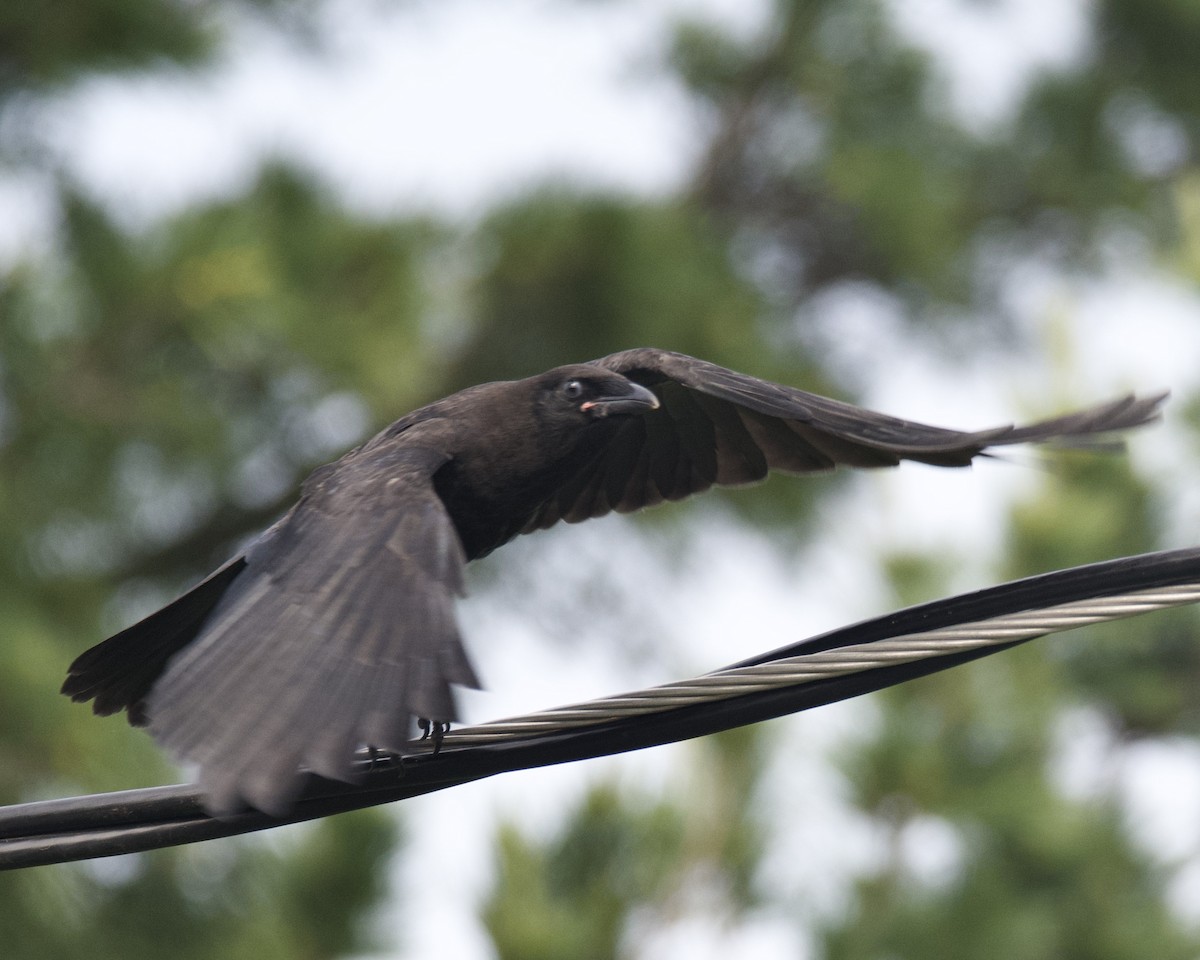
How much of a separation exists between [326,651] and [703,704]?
1.95ft

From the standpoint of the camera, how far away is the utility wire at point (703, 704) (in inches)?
83.7

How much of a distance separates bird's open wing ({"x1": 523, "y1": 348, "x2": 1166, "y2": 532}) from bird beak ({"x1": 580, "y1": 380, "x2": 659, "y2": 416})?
0.08 meters

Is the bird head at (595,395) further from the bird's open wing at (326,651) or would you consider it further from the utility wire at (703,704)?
the utility wire at (703,704)

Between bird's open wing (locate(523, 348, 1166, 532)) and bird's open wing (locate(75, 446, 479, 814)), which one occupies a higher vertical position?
bird's open wing (locate(523, 348, 1166, 532))

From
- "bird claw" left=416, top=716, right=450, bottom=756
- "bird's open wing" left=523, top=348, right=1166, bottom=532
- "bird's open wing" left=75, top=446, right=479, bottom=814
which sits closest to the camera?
"bird's open wing" left=75, top=446, right=479, bottom=814

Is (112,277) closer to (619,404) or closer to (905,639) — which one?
(619,404)

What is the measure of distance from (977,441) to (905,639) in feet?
2.83

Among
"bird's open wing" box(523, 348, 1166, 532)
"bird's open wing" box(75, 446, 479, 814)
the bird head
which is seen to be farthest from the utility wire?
the bird head

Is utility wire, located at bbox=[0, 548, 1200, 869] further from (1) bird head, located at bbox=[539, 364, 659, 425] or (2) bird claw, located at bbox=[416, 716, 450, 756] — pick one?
(1) bird head, located at bbox=[539, 364, 659, 425]

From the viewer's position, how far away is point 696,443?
394 cm

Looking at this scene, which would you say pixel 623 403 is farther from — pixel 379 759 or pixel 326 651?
pixel 326 651

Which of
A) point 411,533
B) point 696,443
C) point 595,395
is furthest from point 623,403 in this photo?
point 411,533

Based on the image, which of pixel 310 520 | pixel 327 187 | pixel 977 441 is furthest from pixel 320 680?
pixel 327 187

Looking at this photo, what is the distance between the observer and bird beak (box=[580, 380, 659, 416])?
3.51 metres
